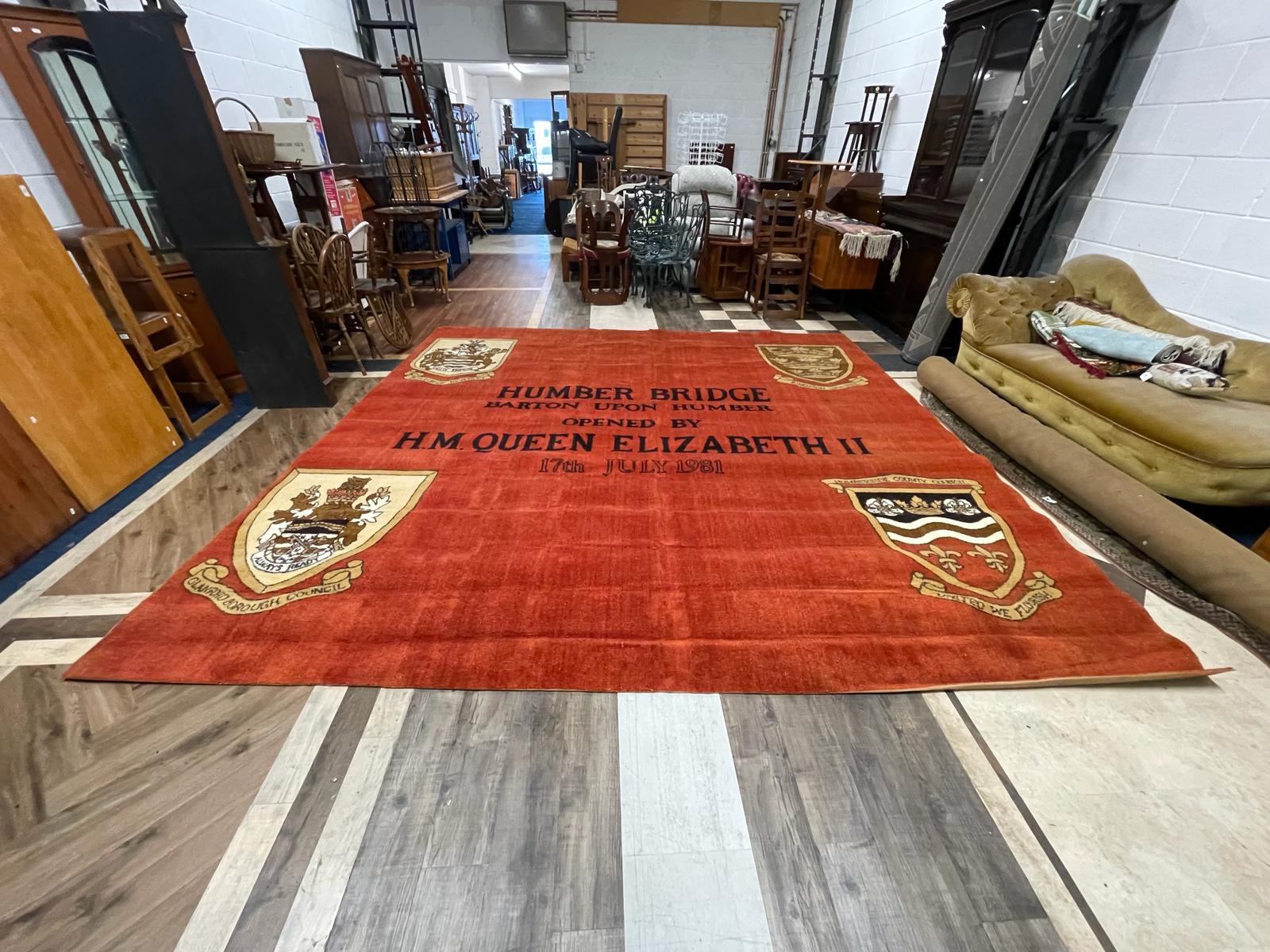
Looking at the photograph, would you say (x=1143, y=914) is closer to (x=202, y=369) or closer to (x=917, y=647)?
(x=917, y=647)

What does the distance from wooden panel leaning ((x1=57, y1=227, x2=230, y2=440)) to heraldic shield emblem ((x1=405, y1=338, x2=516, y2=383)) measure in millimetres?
975

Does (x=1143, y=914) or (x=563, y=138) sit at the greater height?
(x=563, y=138)

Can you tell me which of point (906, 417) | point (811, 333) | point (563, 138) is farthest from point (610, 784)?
point (563, 138)

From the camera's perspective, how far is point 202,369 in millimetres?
2598

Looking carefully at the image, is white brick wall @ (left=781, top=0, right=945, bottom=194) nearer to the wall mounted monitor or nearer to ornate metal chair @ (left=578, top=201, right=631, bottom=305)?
ornate metal chair @ (left=578, top=201, right=631, bottom=305)

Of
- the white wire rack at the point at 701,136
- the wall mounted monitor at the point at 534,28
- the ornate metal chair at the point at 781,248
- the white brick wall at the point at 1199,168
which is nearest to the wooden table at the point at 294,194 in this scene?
the ornate metal chair at the point at 781,248

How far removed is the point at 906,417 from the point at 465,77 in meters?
12.8

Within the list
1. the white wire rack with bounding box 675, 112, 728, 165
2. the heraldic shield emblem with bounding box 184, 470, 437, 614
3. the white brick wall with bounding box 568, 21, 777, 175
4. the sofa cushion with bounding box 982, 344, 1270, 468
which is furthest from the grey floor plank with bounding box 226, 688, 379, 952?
the white brick wall with bounding box 568, 21, 777, 175

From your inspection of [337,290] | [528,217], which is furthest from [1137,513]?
[528,217]

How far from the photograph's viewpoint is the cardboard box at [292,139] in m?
3.39

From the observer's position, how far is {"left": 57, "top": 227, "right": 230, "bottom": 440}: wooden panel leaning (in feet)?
6.90

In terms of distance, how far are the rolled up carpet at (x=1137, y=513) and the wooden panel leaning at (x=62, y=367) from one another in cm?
380

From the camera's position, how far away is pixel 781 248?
426 cm

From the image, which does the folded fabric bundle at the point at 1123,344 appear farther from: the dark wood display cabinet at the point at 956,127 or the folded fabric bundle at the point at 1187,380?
the dark wood display cabinet at the point at 956,127
